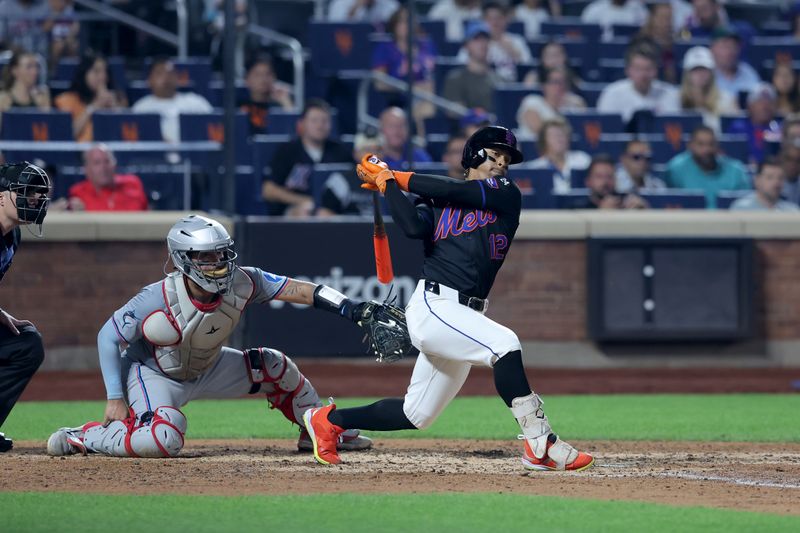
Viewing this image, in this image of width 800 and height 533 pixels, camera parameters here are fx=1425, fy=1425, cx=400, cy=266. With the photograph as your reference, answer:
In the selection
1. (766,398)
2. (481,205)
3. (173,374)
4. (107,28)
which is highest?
(107,28)

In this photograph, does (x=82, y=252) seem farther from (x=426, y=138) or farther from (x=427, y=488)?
(x=427, y=488)

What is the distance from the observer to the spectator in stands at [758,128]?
14.9 meters

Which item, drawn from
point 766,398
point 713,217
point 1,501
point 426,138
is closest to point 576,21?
point 426,138

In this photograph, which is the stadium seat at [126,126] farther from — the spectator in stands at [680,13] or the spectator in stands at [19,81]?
the spectator in stands at [680,13]

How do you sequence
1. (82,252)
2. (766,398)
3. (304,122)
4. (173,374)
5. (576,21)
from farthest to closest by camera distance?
(576,21) < (304,122) < (82,252) < (766,398) < (173,374)

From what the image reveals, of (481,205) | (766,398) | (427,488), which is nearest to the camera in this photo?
(427,488)

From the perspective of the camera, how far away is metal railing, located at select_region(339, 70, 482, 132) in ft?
46.7

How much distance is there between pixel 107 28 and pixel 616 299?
6.26 meters

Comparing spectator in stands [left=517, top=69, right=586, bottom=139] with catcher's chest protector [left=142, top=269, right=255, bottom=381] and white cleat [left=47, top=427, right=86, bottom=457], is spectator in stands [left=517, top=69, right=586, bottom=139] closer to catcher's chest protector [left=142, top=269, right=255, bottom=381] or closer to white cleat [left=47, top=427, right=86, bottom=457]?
catcher's chest protector [left=142, top=269, right=255, bottom=381]

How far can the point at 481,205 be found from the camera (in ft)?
21.9

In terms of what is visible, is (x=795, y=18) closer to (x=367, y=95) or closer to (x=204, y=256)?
(x=367, y=95)

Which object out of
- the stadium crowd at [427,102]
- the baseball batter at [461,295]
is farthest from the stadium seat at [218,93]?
the baseball batter at [461,295]

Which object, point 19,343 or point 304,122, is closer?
point 19,343

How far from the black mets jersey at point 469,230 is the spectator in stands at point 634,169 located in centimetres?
657
